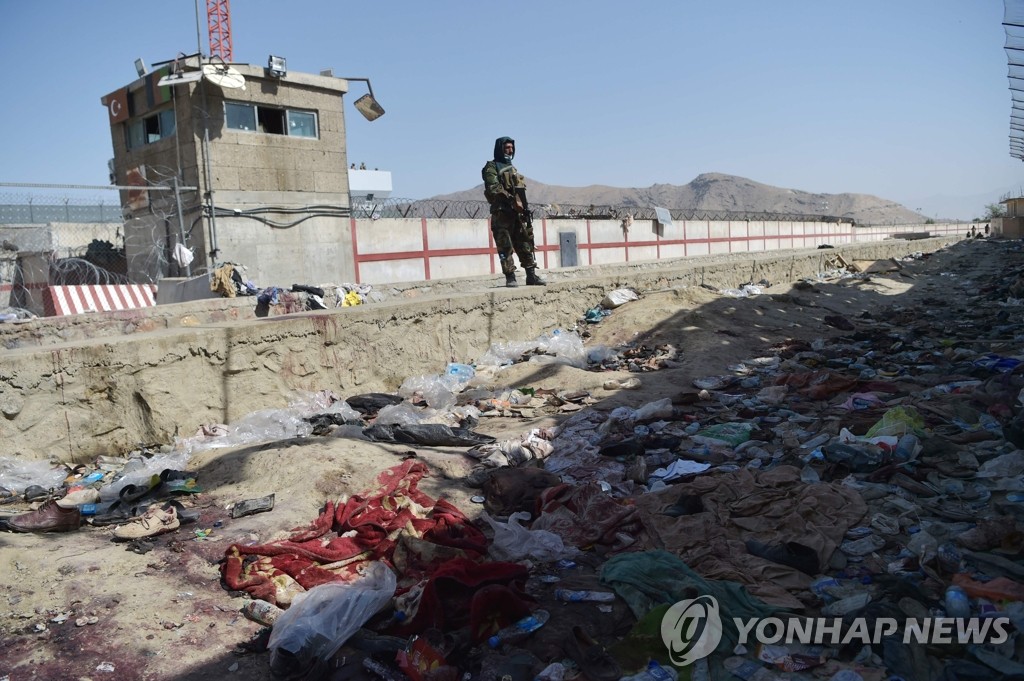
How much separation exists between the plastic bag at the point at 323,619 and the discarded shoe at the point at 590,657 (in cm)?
92

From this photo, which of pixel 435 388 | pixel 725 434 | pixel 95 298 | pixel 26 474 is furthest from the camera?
pixel 95 298

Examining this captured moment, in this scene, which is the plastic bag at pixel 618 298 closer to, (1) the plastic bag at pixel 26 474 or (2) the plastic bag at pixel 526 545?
(2) the plastic bag at pixel 526 545

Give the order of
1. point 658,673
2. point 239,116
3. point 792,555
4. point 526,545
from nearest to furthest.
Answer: point 658,673 < point 792,555 < point 526,545 < point 239,116

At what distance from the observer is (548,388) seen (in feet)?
23.0

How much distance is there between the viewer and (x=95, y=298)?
1080 cm

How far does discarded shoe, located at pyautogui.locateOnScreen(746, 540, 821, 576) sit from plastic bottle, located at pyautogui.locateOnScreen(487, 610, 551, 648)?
1.09m

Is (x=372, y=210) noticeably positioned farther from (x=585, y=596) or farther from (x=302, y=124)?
(x=585, y=596)

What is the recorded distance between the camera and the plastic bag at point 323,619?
263cm

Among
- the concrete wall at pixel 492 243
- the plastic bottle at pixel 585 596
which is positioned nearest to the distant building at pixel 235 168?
the concrete wall at pixel 492 243

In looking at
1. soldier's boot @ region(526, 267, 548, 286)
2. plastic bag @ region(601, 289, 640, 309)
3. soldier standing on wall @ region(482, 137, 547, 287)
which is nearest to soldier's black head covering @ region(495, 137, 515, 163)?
soldier standing on wall @ region(482, 137, 547, 287)

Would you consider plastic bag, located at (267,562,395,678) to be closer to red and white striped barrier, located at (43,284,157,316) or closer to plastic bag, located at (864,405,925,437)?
plastic bag, located at (864,405,925,437)

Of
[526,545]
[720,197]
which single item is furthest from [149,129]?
[720,197]

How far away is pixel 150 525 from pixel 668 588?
2780 millimetres

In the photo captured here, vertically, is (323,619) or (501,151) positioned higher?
(501,151)
